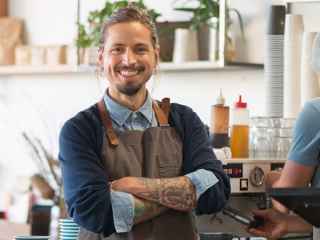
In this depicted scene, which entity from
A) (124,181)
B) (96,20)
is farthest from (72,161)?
(96,20)

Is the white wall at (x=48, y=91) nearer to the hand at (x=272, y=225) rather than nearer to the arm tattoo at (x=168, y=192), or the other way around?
the hand at (x=272, y=225)

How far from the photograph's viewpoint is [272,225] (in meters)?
2.46

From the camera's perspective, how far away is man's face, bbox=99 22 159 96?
2186 millimetres

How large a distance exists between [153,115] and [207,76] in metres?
2.60

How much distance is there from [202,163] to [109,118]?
0.26 m

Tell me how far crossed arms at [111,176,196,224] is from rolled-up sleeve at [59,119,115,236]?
5 centimetres

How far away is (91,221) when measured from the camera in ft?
6.99

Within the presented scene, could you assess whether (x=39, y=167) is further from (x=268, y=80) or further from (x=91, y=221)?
(x=91, y=221)

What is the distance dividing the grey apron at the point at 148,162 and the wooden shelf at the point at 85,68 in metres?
2.36

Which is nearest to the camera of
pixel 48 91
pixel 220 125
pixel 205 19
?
pixel 220 125

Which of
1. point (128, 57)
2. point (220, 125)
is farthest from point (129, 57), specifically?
point (220, 125)

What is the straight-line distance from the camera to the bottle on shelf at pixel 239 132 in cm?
295

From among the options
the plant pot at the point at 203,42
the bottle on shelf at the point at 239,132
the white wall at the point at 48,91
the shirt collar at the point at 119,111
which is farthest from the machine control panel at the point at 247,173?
the white wall at the point at 48,91

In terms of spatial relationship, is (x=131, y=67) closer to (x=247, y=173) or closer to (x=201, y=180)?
(x=201, y=180)
